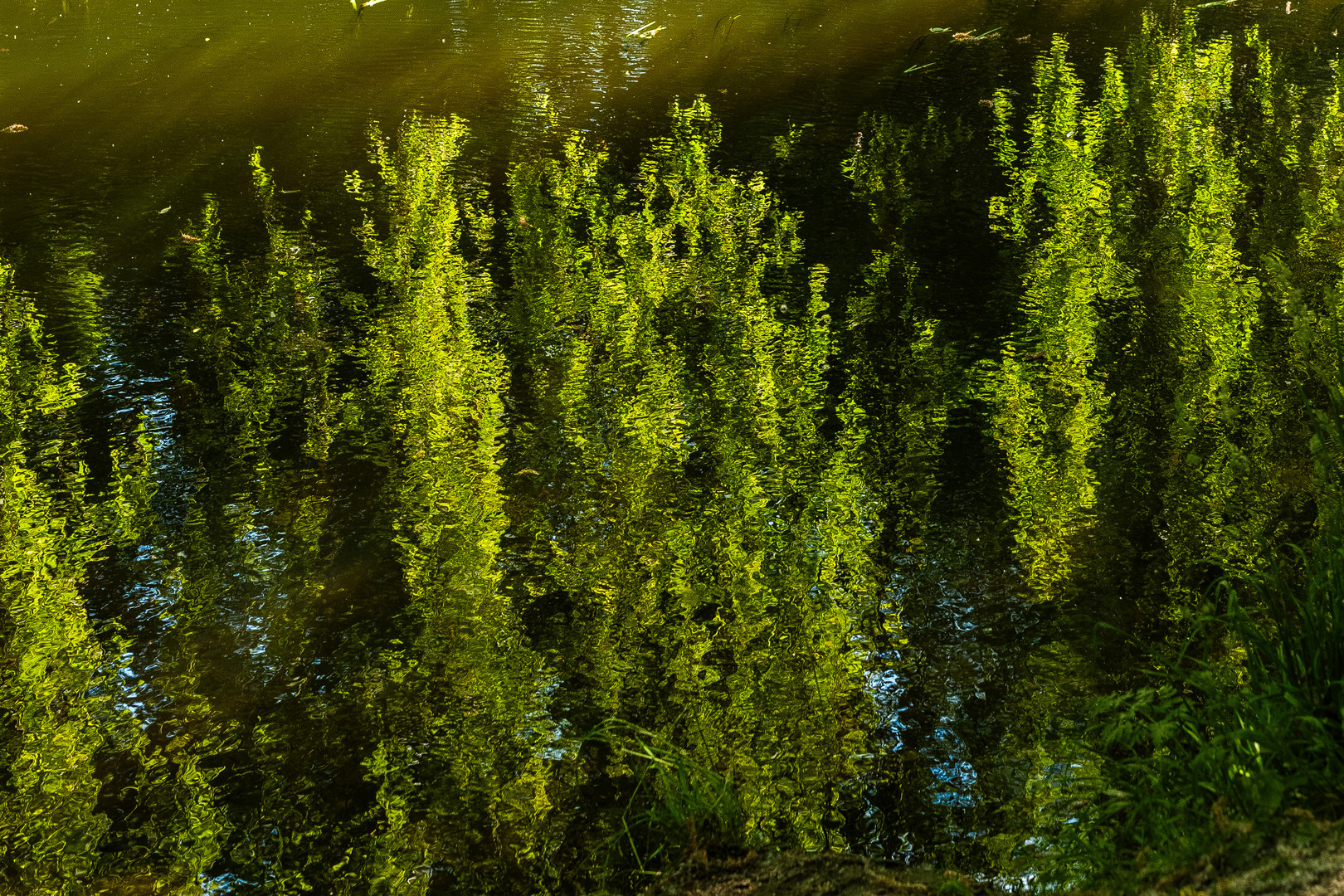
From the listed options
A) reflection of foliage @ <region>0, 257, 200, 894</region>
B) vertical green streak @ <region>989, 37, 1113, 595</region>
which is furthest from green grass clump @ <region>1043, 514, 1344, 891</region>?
reflection of foliage @ <region>0, 257, 200, 894</region>

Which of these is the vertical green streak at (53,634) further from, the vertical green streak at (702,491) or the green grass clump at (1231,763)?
the green grass clump at (1231,763)

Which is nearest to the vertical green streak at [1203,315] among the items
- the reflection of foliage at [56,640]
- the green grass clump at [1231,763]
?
the green grass clump at [1231,763]

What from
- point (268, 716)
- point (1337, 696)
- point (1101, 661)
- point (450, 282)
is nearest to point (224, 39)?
point (450, 282)

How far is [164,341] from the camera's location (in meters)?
4.68

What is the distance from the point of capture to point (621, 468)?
3.67m

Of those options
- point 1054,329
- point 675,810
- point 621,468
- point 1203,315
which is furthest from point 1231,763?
point 1203,315

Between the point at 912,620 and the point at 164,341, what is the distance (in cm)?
334

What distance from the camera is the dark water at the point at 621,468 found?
2475 millimetres

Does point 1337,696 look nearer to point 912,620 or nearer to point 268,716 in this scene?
point 912,620

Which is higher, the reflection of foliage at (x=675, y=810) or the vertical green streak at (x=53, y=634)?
the vertical green streak at (x=53, y=634)

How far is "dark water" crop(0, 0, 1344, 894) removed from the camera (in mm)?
2475

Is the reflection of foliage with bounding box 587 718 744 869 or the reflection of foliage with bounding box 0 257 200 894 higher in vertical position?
the reflection of foliage with bounding box 0 257 200 894

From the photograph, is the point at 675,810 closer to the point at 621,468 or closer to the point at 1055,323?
the point at 621,468

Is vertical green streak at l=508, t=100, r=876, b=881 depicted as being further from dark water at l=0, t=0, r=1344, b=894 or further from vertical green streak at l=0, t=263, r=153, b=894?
vertical green streak at l=0, t=263, r=153, b=894
